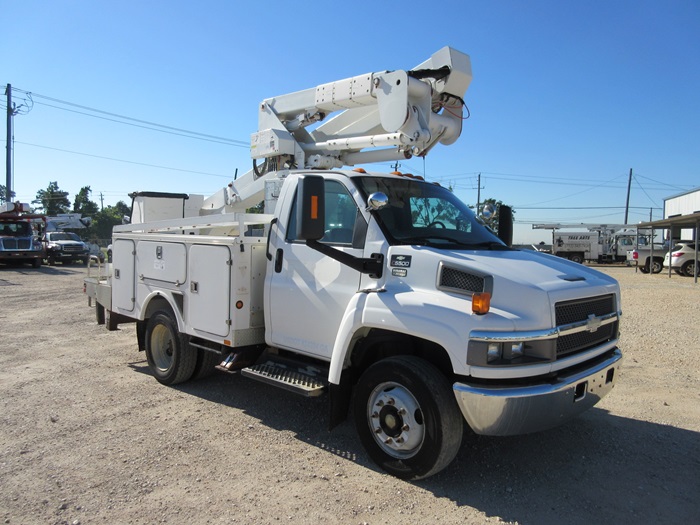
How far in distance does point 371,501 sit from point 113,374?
440cm

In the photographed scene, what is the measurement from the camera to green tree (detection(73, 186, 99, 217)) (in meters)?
83.1

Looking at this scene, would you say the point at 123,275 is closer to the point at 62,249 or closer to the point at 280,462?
the point at 280,462

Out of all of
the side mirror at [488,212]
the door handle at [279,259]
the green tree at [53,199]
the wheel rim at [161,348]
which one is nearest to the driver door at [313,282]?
the door handle at [279,259]

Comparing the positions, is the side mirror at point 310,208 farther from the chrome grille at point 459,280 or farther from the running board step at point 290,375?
the running board step at point 290,375

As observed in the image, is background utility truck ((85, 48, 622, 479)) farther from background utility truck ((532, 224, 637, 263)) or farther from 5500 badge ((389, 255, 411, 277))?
background utility truck ((532, 224, 637, 263))

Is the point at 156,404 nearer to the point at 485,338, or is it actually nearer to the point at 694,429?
the point at 485,338

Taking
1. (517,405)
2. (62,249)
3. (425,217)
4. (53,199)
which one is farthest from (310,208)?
(53,199)

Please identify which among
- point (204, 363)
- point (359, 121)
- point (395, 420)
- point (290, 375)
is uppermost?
point (359, 121)

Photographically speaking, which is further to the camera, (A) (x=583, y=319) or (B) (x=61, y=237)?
(B) (x=61, y=237)

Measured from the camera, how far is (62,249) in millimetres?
28766

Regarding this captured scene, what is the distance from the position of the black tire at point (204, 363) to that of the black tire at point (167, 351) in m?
0.06

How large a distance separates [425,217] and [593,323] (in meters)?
1.60

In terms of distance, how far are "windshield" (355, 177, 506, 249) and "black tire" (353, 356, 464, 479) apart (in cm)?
104

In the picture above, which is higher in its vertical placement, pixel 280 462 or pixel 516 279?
pixel 516 279
